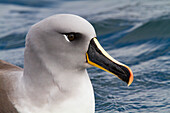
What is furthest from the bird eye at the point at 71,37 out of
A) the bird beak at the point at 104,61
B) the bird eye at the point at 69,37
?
the bird beak at the point at 104,61

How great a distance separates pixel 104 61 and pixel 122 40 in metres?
3.99

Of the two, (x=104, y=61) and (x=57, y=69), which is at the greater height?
(x=104, y=61)

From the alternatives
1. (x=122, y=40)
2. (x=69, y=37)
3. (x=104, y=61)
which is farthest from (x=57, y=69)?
(x=122, y=40)

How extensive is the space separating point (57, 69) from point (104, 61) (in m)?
0.43

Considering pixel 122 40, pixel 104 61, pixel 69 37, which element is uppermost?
pixel 69 37

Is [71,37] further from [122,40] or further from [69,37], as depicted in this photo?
[122,40]

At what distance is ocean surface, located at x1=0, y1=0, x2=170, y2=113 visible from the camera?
481 cm

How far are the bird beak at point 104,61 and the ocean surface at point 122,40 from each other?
126 centimetres

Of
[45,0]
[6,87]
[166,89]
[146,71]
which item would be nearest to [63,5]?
[45,0]

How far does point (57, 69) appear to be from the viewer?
3.43 meters

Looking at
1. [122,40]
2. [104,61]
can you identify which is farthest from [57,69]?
[122,40]

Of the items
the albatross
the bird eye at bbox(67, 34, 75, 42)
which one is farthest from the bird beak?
the bird eye at bbox(67, 34, 75, 42)

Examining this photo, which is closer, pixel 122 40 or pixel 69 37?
pixel 69 37

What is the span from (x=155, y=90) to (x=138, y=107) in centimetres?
55
